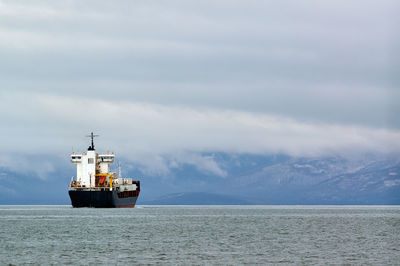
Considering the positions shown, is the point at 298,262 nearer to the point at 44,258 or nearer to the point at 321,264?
the point at 321,264

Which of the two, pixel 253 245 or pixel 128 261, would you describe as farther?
pixel 253 245

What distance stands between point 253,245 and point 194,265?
65.0ft

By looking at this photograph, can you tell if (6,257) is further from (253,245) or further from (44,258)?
(253,245)

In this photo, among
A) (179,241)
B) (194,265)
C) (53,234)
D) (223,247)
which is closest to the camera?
(194,265)

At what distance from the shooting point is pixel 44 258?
6725 centimetres

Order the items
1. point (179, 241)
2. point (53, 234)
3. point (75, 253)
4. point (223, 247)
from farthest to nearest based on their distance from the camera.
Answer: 1. point (53, 234)
2. point (179, 241)
3. point (223, 247)
4. point (75, 253)

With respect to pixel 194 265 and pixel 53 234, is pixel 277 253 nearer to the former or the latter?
pixel 194 265

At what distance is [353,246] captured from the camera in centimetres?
8006

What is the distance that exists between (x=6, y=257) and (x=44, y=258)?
397 centimetres

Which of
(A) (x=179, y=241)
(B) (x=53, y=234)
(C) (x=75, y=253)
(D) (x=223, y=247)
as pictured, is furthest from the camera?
(B) (x=53, y=234)

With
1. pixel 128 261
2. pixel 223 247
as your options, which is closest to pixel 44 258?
pixel 128 261

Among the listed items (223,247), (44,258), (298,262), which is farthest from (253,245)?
(44,258)

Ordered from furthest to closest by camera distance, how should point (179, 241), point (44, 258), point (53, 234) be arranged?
point (53, 234)
point (179, 241)
point (44, 258)

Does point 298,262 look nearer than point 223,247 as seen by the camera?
Yes
